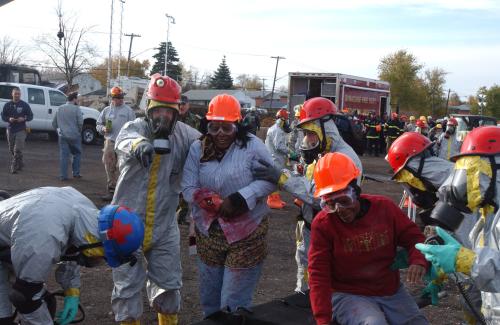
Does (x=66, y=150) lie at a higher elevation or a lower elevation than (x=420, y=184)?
lower

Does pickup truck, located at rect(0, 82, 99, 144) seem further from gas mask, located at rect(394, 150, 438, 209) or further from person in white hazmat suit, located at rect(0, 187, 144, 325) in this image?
gas mask, located at rect(394, 150, 438, 209)

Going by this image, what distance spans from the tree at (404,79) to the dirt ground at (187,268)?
5410cm

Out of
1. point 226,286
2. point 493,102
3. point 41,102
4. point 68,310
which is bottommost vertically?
point 68,310

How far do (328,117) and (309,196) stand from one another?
1.09 metres

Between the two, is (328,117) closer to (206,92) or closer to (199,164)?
(199,164)

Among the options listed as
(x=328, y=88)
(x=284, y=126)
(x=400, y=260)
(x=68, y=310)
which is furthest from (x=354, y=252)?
(x=328, y=88)

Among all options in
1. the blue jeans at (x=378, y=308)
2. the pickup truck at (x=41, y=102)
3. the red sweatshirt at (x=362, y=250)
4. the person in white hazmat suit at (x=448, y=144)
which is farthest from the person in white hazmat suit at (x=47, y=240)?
the pickup truck at (x=41, y=102)

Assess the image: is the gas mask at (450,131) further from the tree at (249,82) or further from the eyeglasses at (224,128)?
the tree at (249,82)

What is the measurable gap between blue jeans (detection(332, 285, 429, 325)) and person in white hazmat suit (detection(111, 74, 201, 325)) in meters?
1.50

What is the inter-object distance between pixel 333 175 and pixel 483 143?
965 mm

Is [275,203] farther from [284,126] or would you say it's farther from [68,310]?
[68,310]

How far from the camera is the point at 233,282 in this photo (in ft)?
13.2

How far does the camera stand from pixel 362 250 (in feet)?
11.1

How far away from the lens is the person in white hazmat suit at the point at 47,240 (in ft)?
10.7
